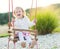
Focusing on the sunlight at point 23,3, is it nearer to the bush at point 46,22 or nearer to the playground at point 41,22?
the playground at point 41,22

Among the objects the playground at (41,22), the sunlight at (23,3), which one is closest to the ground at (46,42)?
the playground at (41,22)

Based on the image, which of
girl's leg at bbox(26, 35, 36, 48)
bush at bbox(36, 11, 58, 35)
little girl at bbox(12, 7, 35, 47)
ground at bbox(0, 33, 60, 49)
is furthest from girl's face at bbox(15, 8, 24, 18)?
bush at bbox(36, 11, 58, 35)

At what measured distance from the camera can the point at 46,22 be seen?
5.51 m

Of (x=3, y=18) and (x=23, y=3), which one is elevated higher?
(x=23, y=3)

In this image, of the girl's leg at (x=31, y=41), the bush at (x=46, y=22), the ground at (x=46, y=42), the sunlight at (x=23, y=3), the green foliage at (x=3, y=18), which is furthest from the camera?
the bush at (x=46, y=22)

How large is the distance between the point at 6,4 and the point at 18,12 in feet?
7.35

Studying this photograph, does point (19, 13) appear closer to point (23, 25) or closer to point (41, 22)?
point (23, 25)

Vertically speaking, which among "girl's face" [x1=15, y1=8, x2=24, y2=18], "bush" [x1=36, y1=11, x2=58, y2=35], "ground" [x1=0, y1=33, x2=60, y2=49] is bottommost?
"ground" [x1=0, y1=33, x2=60, y2=49]

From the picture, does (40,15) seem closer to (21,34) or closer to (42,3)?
(42,3)

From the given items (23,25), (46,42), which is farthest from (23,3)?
(23,25)

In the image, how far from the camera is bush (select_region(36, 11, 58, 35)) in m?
5.45

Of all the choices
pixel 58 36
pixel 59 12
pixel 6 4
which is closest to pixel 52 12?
pixel 59 12

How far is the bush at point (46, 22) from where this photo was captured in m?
5.45

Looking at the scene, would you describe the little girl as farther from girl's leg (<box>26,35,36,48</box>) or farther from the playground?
the playground
